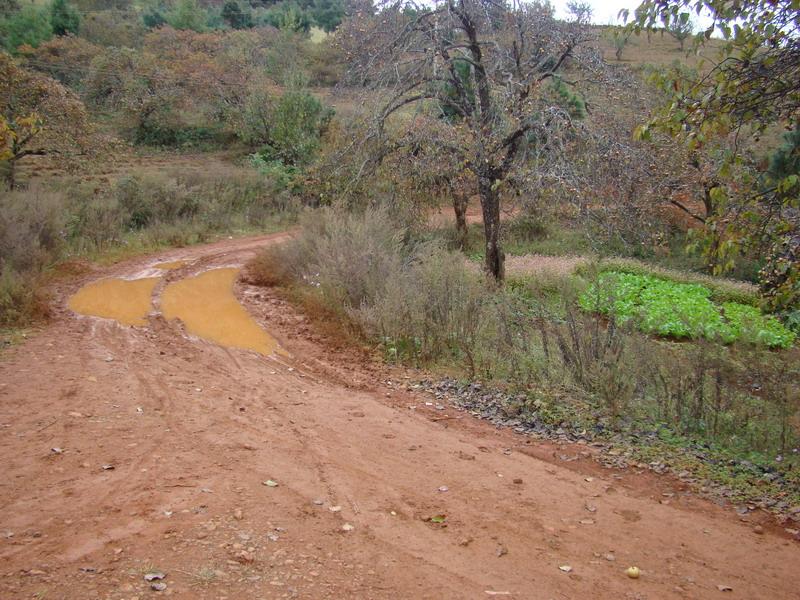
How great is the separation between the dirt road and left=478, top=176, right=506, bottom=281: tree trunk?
6405 mm

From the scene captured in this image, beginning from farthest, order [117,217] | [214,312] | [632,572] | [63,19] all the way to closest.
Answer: [63,19], [117,217], [214,312], [632,572]

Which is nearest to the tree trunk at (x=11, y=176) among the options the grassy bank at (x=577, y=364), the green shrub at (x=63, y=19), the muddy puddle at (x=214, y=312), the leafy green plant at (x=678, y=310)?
the muddy puddle at (x=214, y=312)

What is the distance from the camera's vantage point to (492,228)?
536 inches

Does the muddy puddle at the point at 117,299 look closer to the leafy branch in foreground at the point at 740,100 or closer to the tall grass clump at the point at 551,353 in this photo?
the tall grass clump at the point at 551,353

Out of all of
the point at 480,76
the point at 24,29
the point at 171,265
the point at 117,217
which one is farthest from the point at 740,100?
Result: the point at 24,29

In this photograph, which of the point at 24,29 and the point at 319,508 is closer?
the point at 319,508

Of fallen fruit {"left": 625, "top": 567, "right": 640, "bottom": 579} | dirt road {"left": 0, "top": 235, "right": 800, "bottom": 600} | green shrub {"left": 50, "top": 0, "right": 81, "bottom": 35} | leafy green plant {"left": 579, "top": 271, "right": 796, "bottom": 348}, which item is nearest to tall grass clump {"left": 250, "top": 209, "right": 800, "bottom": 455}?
leafy green plant {"left": 579, "top": 271, "right": 796, "bottom": 348}

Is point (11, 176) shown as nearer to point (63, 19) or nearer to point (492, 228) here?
point (492, 228)

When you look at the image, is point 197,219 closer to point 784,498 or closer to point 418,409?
point 418,409

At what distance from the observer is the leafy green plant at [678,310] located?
461 inches

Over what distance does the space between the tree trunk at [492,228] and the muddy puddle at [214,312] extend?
507 centimetres

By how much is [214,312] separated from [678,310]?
9.53 meters

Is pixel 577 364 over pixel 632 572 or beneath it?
over

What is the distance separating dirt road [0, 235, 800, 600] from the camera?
4137 millimetres
